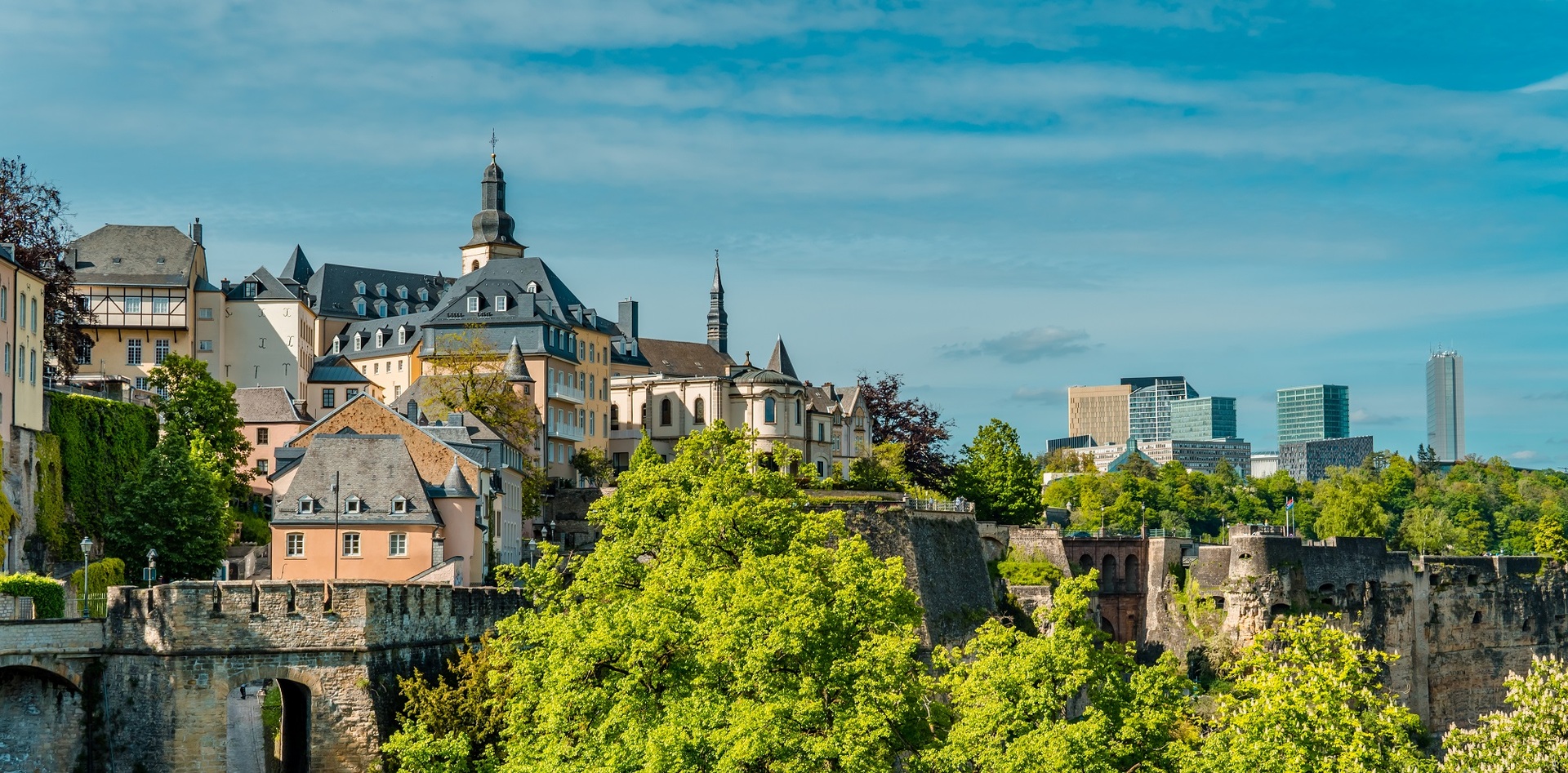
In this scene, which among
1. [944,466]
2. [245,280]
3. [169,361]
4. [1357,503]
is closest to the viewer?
[169,361]

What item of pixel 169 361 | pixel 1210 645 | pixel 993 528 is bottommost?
pixel 1210 645

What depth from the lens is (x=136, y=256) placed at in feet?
346

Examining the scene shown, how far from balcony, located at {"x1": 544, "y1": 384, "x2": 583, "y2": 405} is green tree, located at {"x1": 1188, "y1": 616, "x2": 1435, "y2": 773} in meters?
64.7

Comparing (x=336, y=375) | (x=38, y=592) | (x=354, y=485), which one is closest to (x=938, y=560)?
(x=354, y=485)

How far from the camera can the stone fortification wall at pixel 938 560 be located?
85.1m

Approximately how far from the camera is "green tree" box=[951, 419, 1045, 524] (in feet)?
372

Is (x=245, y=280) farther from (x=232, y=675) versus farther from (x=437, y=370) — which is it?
(x=232, y=675)

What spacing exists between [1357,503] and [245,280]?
8497 cm

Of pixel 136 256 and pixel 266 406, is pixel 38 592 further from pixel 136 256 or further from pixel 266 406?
pixel 136 256

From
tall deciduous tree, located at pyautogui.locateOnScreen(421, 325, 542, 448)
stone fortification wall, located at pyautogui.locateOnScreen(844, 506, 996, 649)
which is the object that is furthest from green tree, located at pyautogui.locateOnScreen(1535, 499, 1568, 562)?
tall deciduous tree, located at pyautogui.locateOnScreen(421, 325, 542, 448)

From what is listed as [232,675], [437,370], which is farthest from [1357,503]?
[232,675]

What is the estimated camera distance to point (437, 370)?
96.9 metres

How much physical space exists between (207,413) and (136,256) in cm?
2951

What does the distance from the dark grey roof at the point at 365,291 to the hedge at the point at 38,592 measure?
78.3 m
